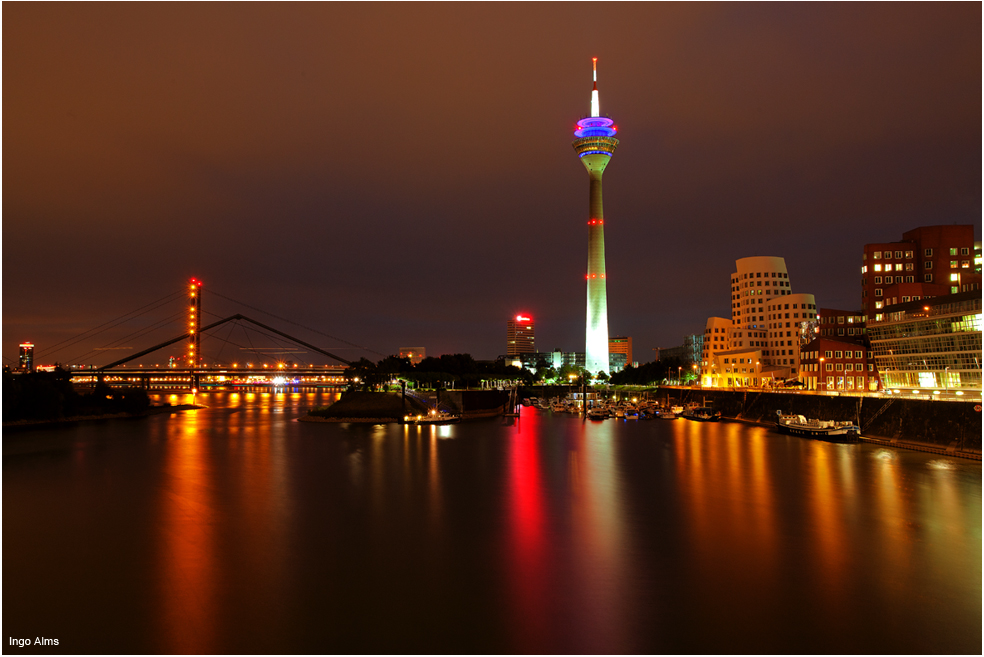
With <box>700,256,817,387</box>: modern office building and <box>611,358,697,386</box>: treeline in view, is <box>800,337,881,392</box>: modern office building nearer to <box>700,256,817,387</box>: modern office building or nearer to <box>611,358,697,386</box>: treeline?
<box>700,256,817,387</box>: modern office building

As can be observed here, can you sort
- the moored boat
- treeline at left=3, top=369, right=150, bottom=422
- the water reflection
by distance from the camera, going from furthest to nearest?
the moored boat, treeline at left=3, top=369, right=150, bottom=422, the water reflection

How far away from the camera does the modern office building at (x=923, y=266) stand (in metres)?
45.7

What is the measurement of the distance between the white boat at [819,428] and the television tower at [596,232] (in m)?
55.0

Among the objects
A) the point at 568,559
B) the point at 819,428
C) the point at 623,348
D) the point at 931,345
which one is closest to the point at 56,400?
the point at 568,559

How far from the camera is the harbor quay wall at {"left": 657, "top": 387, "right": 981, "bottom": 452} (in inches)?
923

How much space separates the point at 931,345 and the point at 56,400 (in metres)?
54.4

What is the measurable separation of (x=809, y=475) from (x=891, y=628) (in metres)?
12.6

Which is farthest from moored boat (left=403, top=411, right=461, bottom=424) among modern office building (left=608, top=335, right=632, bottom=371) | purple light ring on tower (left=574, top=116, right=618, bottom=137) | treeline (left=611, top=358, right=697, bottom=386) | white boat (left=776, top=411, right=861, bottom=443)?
modern office building (left=608, top=335, right=632, bottom=371)

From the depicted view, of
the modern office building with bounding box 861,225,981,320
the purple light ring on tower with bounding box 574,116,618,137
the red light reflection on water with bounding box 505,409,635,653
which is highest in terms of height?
the purple light ring on tower with bounding box 574,116,618,137

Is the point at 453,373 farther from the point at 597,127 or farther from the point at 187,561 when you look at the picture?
the point at 597,127

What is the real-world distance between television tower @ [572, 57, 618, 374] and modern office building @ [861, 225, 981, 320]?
136 feet

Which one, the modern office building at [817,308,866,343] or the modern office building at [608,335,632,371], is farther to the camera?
the modern office building at [608,335,632,371]

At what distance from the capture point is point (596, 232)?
88.1 metres

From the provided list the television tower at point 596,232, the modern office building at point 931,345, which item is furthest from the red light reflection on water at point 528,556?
the television tower at point 596,232
